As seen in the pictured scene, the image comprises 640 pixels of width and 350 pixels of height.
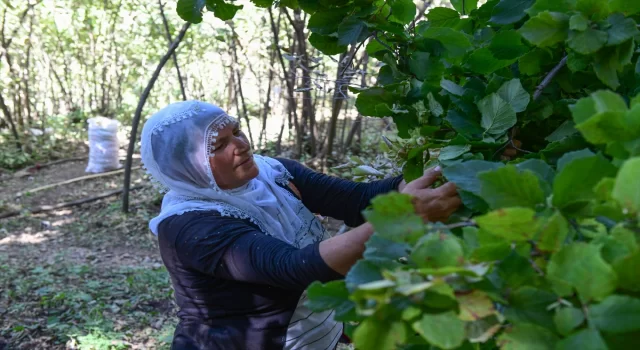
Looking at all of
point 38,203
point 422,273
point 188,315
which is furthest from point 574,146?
point 38,203

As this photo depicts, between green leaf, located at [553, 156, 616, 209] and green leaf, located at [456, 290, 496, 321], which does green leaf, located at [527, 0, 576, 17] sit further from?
green leaf, located at [456, 290, 496, 321]

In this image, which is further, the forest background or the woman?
the forest background

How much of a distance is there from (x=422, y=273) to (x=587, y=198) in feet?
0.56

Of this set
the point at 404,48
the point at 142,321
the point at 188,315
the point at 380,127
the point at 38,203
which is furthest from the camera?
the point at 380,127

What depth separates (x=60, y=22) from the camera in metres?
10.2

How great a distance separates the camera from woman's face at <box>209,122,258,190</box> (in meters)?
1.89

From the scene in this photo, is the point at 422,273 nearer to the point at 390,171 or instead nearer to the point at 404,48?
the point at 404,48

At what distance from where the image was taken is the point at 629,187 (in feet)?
1.39

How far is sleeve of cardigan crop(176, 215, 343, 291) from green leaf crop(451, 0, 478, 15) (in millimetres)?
613

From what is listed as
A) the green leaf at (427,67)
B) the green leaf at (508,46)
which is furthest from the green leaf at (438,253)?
the green leaf at (427,67)

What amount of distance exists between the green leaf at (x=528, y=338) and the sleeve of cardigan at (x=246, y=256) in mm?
825

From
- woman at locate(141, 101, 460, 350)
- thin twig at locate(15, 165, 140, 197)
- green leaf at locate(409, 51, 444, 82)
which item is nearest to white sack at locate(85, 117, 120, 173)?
thin twig at locate(15, 165, 140, 197)

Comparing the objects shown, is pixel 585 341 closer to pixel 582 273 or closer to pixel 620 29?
pixel 582 273

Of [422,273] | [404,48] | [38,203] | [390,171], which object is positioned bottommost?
[38,203]
